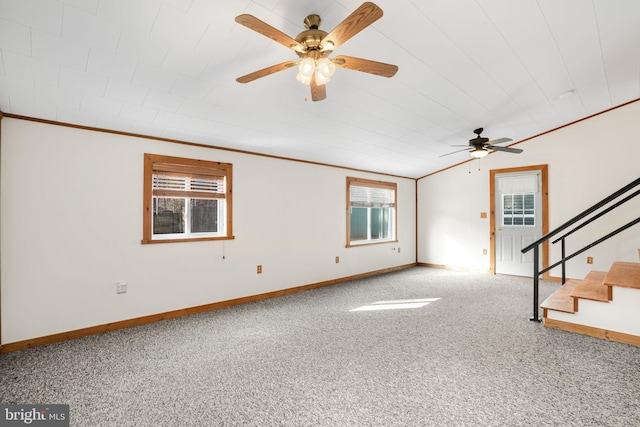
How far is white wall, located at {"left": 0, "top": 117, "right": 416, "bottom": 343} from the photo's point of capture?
9.17ft

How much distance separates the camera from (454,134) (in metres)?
4.66

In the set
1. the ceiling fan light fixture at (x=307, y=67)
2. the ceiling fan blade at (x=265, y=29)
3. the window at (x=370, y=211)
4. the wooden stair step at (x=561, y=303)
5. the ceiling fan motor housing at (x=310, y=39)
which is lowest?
the wooden stair step at (x=561, y=303)

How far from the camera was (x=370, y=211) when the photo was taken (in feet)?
21.3

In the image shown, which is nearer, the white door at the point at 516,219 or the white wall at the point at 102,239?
the white wall at the point at 102,239

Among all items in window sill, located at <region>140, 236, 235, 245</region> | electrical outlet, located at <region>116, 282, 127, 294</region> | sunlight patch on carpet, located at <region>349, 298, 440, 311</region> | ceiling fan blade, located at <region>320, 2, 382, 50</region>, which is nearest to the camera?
ceiling fan blade, located at <region>320, 2, 382, 50</region>

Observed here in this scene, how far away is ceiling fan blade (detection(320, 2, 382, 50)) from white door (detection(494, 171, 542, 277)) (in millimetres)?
5630

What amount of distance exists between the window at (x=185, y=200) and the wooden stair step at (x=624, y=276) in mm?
4385

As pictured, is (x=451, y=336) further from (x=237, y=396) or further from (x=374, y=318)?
(x=237, y=396)

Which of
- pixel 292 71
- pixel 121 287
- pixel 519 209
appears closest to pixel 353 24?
pixel 292 71

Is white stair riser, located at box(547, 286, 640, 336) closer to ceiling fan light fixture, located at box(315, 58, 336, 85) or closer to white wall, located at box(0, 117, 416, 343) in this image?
ceiling fan light fixture, located at box(315, 58, 336, 85)

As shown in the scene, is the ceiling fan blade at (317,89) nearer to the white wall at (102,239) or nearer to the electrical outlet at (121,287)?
the white wall at (102,239)

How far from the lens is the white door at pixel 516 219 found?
5.66 meters

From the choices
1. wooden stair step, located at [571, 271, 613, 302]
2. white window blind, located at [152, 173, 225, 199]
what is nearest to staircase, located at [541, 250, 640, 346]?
wooden stair step, located at [571, 271, 613, 302]

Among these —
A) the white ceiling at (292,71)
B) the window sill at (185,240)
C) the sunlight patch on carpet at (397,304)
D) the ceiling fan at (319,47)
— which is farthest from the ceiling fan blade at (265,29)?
the sunlight patch on carpet at (397,304)
